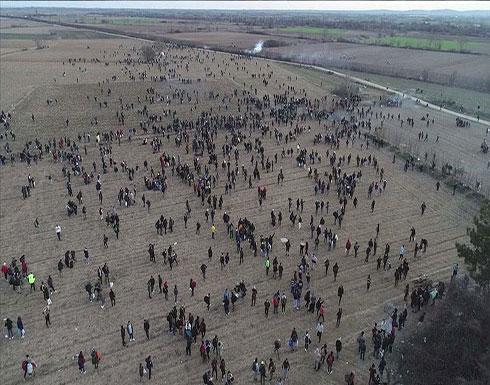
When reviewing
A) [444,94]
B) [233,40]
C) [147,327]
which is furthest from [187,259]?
[233,40]

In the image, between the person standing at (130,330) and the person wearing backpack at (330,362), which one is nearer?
the person wearing backpack at (330,362)

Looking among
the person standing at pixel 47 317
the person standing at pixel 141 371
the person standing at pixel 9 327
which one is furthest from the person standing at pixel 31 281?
the person standing at pixel 141 371

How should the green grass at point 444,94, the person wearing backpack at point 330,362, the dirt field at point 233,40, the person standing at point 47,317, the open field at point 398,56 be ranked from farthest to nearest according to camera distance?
the dirt field at point 233,40 → the open field at point 398,56 → the green grass at point 444,94 → the person standing at point 47,317 → the person wearing backpack at point 330,362

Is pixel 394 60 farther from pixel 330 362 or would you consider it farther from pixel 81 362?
pixel 81 362

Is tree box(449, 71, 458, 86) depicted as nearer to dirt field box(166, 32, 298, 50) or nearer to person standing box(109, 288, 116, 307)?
dirt field box(166, 32, 298, 50)

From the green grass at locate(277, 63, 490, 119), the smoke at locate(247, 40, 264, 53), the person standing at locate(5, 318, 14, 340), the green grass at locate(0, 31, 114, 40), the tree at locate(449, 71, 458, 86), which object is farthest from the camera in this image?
the green grass at locate(0, 31, 114, 40)

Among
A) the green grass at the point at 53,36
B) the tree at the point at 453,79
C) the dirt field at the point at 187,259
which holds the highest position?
the green grass at the point at 53,36

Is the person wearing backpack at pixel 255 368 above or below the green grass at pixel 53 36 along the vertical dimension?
below

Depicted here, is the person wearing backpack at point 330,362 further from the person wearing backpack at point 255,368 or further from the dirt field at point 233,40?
the dirt field at point 233,40

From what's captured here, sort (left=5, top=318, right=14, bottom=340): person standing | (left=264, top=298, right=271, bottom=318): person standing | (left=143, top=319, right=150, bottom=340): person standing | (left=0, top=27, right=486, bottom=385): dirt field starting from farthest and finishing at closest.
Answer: (left=264, top=298, right=271, bottom=318): person standing → (left=143, top=319, right=150, bottom=340): person standing → (left=5, top=318, right=14, bottom=340): person standing → (left=0, top=27, right=486, bottom=385): dirt field

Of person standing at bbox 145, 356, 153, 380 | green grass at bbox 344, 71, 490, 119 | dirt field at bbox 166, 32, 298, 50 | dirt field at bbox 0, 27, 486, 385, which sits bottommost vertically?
dirt field at bbox 0, 27, 486, 385

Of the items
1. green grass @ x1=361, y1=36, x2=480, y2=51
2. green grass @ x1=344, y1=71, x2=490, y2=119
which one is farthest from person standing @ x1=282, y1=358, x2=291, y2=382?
green grass @ x1=361, y1=36, x2=480, y2=51

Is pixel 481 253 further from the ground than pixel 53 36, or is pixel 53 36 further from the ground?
pixel 53 36

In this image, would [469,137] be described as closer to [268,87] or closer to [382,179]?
[382,179]
